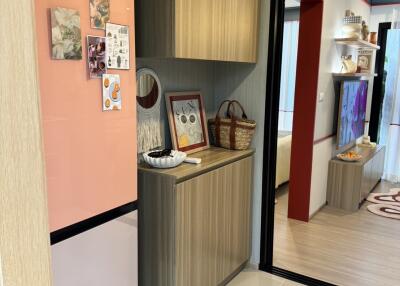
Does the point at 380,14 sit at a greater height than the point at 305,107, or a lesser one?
greater

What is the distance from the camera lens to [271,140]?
8.65 feet

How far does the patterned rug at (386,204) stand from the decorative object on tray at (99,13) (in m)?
3.68

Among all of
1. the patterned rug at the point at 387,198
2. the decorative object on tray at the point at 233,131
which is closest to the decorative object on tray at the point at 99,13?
the decorative object on tray at the point at 233,131

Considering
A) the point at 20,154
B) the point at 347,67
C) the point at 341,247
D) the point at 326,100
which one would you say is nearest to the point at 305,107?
the point at 326,100

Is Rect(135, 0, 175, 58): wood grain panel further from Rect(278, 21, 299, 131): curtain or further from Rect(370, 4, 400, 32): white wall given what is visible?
Rect(370, 4, 400, 32): white wall

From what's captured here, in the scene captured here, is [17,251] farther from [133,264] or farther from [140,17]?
[140,17]

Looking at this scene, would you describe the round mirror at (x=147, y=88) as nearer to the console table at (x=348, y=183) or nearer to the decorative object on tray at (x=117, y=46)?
the decorative object on tray at (x=117, y=46)

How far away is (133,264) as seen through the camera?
1756mm

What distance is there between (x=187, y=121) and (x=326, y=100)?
207 centimetres

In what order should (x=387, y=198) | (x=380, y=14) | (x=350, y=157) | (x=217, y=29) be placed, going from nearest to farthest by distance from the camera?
(x=217, y=29) → (x=350, y=157) → (x=387, y=198) → (x=380, y=14)

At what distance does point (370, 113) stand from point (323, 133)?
211 cm

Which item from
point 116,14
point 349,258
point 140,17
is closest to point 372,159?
point 349,258

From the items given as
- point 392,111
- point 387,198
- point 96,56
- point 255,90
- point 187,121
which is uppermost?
point 96,56

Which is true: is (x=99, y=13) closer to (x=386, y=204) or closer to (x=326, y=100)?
(x=326, y=100)
